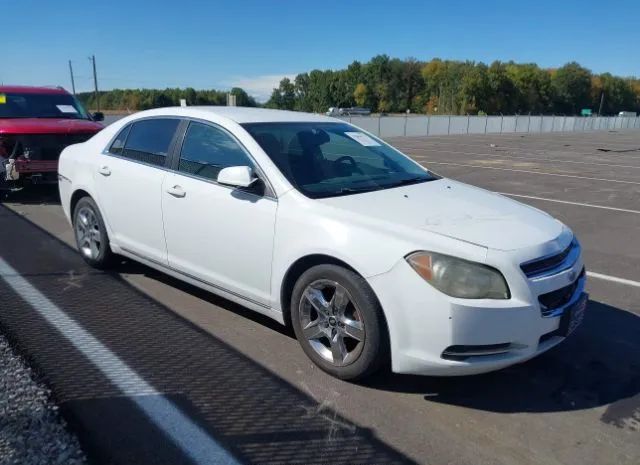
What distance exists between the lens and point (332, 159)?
396 cm

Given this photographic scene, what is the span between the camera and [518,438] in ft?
8.84

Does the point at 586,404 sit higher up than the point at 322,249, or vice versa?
the point at 322,249

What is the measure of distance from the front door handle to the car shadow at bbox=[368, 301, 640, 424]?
1913 mm

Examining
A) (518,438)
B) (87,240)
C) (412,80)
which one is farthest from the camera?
(412,80)

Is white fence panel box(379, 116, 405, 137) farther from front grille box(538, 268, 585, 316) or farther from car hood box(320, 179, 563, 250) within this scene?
front grille box(538, 268, 585, 316)

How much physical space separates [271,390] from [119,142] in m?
2.87

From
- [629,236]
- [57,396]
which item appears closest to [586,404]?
[57,396]

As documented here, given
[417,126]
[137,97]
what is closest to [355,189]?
[417,126]

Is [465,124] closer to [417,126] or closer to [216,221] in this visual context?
[417,126]

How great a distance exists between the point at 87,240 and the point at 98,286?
678mm

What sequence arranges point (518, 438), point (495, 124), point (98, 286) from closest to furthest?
point (518, 438) < point (98, 286) < point (495, 124)

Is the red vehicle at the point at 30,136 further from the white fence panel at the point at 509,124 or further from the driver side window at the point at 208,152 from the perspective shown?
the white fence panel at the point at 509,124

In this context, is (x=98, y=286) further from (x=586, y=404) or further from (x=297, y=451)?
(x=586, y=404)

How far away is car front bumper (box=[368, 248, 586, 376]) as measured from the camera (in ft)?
8.93
